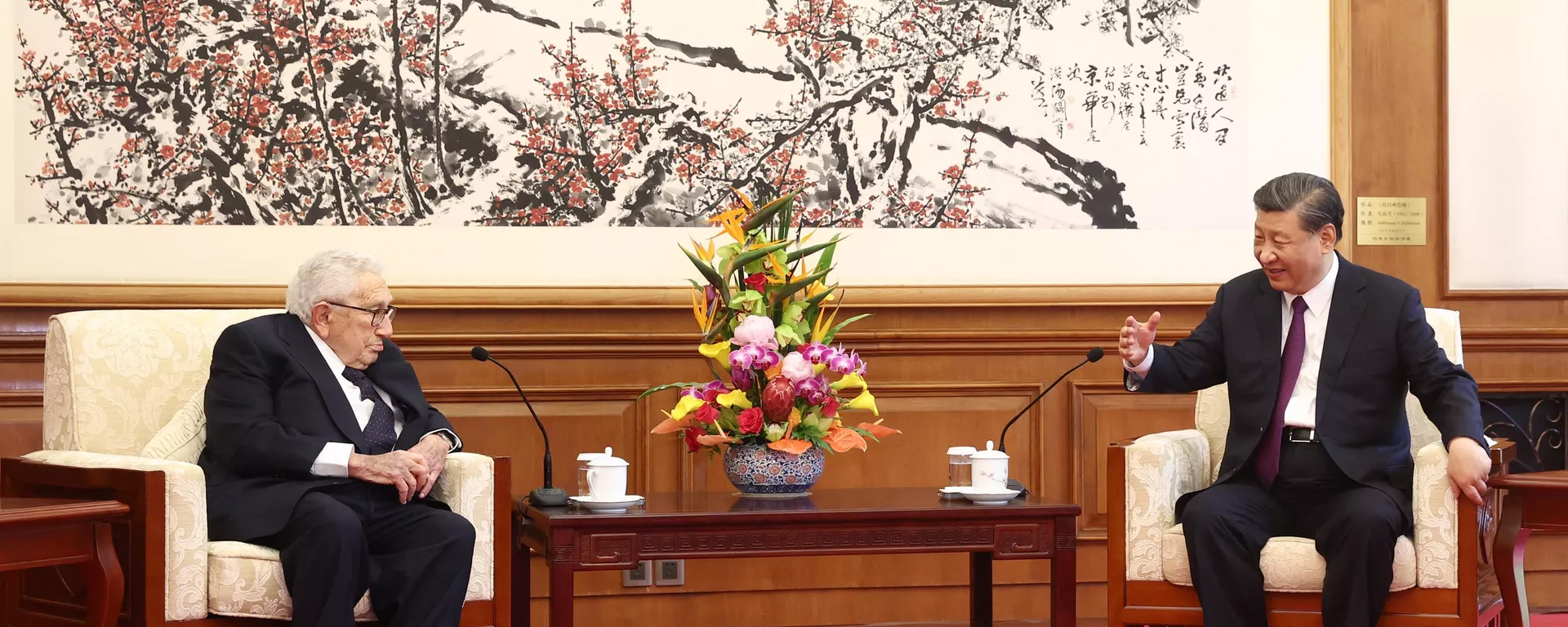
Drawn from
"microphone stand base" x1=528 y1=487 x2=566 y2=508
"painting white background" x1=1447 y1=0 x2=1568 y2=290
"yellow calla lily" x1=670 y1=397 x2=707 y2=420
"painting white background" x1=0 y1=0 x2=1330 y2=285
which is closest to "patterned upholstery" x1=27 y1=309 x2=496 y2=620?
"microphone stand base" x1=528 y1=487 x2=566 y2=508

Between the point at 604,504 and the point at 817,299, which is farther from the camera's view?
the point at 817,299

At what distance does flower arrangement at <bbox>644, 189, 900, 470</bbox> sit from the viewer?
9.89 ft

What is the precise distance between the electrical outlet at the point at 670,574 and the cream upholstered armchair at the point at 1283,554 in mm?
1337

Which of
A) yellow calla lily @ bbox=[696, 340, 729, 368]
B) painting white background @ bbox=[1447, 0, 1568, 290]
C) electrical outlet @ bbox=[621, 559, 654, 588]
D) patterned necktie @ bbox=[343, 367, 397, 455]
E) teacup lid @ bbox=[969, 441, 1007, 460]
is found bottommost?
electrical outlet @ bbox=[621, 559, 654, 588]

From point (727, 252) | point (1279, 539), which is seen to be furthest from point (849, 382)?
point (1279, 539)

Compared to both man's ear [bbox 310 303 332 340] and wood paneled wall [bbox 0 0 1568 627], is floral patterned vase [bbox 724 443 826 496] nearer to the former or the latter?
wood paneled wall [bbox 0 0 1568 627]

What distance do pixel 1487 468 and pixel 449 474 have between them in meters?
2.11

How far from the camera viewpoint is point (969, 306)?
3.93 metres

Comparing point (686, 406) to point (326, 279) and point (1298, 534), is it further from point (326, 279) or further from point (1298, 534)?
point (1298, 534)

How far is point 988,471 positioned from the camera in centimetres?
315

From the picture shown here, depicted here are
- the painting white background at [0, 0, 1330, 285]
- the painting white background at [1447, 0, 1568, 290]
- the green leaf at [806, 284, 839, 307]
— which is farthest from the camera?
the painting white background at [1447, 0, 1568, 290]

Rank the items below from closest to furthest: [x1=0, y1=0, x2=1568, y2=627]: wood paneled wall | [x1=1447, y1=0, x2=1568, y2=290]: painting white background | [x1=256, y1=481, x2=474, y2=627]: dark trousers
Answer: [x1=256, y1=481, x2=474, y2=627]: dark trousers
[x1=0, y1=0, x2=1568, y2=627]: wood paneled wall
[x1=1447, y1=0, x2=1568, y2=290]: painting white background

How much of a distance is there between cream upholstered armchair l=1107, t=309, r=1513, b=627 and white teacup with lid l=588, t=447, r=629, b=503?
1076mm

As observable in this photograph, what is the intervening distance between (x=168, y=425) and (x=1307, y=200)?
2507 mm
